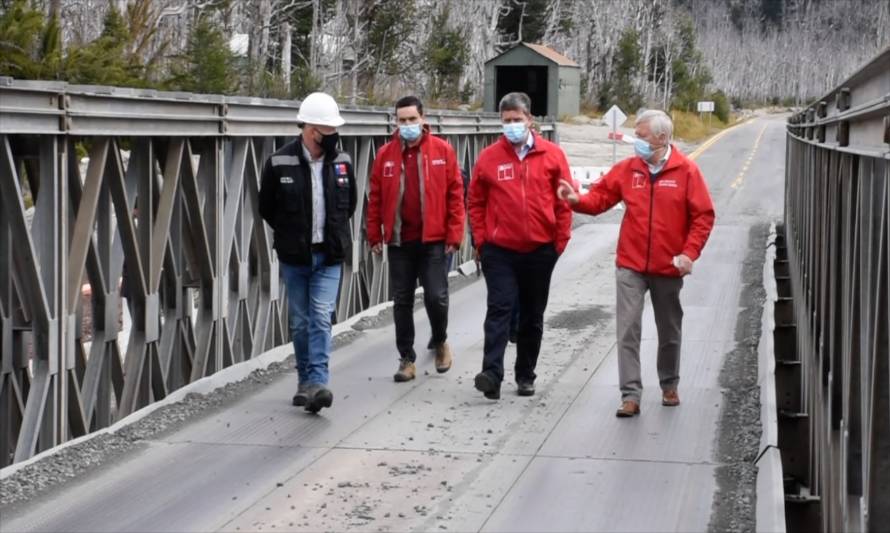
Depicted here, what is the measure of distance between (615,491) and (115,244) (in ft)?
14.0

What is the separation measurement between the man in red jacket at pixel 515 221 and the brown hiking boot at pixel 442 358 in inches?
48.6

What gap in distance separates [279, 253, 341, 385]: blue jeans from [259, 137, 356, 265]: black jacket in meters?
0.10

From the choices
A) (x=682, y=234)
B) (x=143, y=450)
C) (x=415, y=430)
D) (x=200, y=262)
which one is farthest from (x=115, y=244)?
(x=682, y=234)

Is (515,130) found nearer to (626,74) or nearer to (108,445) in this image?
(108,445)

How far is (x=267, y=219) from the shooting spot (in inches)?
376

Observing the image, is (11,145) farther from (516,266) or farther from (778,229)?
(778,229)

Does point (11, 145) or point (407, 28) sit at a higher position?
point (407, 28)

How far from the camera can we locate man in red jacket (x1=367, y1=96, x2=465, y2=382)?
10555mm

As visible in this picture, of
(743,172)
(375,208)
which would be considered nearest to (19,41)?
(375,208)

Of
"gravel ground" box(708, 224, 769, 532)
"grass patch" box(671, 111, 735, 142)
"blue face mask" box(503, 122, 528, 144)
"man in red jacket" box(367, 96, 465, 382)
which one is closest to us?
"gravel ground" box(708, 224, 769, 532)

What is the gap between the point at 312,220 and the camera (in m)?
9.48

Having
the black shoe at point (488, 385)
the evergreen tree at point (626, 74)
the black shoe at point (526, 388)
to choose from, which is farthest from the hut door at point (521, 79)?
the black shoe at point (488, 385)

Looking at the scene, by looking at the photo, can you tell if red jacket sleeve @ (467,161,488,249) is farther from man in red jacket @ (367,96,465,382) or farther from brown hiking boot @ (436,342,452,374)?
brown hiking boot @ (436,342,452,374)

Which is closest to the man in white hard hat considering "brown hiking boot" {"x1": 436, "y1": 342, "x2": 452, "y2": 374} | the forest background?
"brown hiking boot" {"x1": 436, "y1": 342, "x2": 452, "y2": 374}
